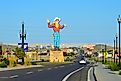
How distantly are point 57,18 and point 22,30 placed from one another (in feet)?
122

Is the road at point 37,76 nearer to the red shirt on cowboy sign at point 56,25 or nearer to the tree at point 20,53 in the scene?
the tree at point 20,53

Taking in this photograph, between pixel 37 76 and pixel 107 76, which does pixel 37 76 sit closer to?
pixel 37 76

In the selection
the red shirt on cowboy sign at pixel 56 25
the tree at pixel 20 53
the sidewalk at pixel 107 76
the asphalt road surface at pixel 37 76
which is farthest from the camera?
the red shirt on cowboy sign at pixel 56 25

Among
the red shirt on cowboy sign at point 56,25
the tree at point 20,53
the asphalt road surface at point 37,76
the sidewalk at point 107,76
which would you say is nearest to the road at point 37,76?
the asphalt road surface at point 37,76

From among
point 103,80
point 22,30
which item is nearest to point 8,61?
point 22,30

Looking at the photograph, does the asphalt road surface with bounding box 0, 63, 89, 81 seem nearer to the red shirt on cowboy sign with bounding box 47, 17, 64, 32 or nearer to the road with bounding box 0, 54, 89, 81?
the road with bounding box 0, 54, 89, 81

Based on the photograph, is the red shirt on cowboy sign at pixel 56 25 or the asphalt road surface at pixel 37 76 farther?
the red shirt on cowboy sign at pixel 56 25

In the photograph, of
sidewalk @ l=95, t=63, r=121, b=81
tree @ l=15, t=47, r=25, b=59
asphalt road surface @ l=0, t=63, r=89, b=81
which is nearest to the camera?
sidewalk @ l=95, t=63, r=121, b=81

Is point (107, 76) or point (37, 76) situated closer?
point (107, 76)

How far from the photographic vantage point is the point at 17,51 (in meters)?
79.4

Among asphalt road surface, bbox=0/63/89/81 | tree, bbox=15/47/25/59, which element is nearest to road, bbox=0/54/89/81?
asphalt road surface, bbox=0/63/89/81

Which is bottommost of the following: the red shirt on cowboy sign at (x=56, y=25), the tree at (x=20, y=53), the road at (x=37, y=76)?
the road at (x=37, y=76)

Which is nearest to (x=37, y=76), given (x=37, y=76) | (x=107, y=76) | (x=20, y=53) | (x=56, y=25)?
(x=37, y=76)

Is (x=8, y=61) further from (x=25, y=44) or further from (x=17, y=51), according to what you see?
(x=25, y=44)
